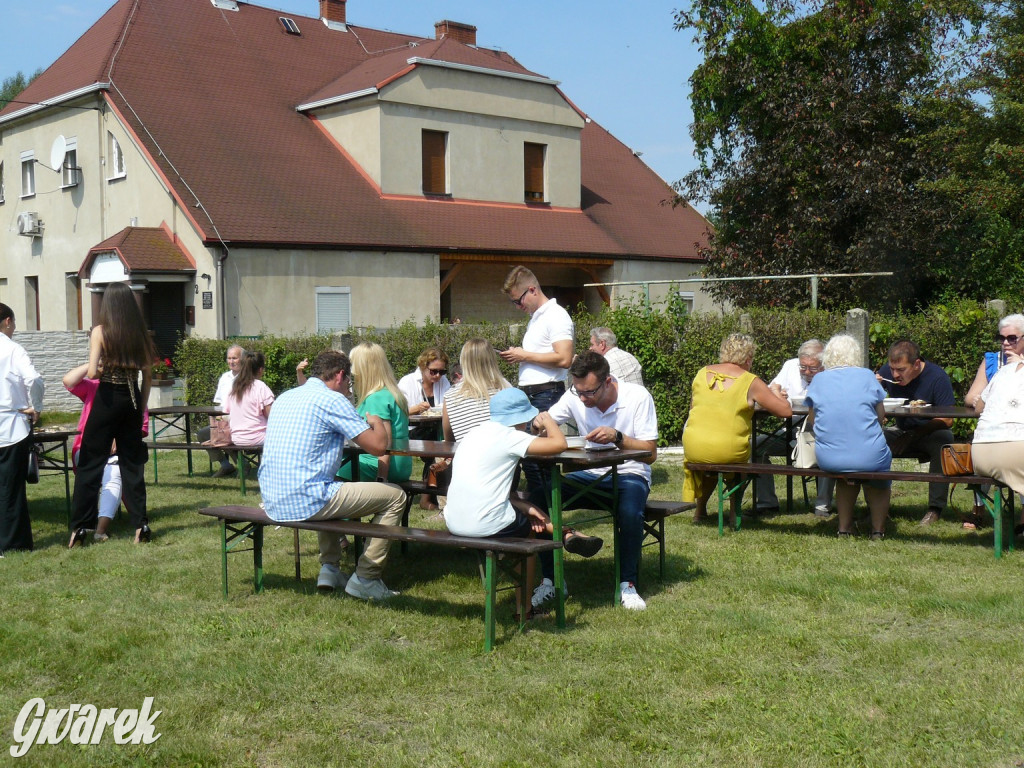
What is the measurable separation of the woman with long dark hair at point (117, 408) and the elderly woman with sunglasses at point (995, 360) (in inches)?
248

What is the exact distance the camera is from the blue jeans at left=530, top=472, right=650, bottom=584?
20.8 ft

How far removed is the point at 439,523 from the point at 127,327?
2.90 m

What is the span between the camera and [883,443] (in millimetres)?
7895

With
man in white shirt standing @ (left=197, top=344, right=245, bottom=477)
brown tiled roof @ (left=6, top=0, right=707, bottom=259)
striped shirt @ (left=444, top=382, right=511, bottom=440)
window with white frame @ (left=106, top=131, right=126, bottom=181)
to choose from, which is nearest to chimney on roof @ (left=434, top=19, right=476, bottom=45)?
brown tiled roof @ (left=6, top=0, right=707, bottom=259)

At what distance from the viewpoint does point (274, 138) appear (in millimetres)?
24234

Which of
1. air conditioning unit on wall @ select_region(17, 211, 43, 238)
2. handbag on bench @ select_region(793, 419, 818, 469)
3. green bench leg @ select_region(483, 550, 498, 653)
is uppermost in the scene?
air conditioning unit on wall @ select_region(17, 211, 43, 238)

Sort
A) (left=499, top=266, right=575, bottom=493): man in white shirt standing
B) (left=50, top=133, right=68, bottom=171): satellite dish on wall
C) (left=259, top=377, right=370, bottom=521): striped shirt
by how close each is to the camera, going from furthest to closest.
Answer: (left=50, top=133, right=68, bottom=171): satellite dish on wall
(left=499, top=266, right=575, bottom=493): man in white shirt standing
(left=259, top=377, right=370, bottom=521): striped shirt

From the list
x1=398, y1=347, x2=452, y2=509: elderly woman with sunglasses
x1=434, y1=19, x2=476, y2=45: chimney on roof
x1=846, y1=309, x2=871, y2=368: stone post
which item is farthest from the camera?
x1=434, y1=19, x2=476, y2=45: chimney on roof

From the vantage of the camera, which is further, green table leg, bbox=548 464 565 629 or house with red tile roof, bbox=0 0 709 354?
house with red tile roof, bbox=0 0 709 354

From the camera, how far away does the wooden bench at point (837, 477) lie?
283 inches

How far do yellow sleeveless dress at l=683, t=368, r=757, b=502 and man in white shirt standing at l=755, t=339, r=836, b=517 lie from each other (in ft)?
2.11

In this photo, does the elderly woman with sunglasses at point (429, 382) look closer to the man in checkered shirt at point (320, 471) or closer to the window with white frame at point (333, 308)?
the man in checkered shirt at point (320, 471)

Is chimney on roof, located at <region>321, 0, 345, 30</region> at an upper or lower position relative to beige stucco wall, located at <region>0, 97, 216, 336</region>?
upper

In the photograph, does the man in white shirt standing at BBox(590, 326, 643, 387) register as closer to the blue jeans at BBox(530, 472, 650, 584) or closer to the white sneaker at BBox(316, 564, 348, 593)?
the blue jeans at BBox(530, 472, 650, 584)
